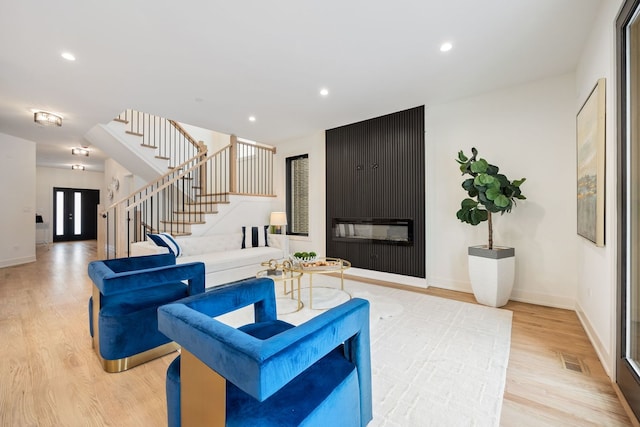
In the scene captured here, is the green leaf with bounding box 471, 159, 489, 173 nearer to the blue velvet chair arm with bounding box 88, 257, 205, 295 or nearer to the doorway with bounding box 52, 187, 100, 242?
the blue velvet chair arm with bounding box 88, 257, 205, 295

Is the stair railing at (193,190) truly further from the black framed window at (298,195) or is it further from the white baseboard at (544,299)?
the white baseboard at (544,299)

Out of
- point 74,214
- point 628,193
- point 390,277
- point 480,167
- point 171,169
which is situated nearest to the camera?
point 628,193

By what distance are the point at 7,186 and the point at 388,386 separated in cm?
847

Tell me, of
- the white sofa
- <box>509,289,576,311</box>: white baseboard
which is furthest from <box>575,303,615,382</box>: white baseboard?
the white sofa

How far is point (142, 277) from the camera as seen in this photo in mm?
2037

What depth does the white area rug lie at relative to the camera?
1.59m

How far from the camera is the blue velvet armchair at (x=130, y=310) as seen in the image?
1.93 metres

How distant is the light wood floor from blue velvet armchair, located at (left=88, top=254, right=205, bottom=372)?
11cm

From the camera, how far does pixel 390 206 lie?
456cm

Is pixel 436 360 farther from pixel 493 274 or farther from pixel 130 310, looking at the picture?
pixel 130 310

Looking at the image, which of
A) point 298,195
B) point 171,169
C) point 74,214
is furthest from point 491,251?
point 74,214

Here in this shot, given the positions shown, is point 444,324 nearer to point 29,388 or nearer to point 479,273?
point 479,273

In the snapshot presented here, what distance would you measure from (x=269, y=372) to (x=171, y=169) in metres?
6.17

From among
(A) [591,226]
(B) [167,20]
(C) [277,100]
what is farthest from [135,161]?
(A) [591,226]
